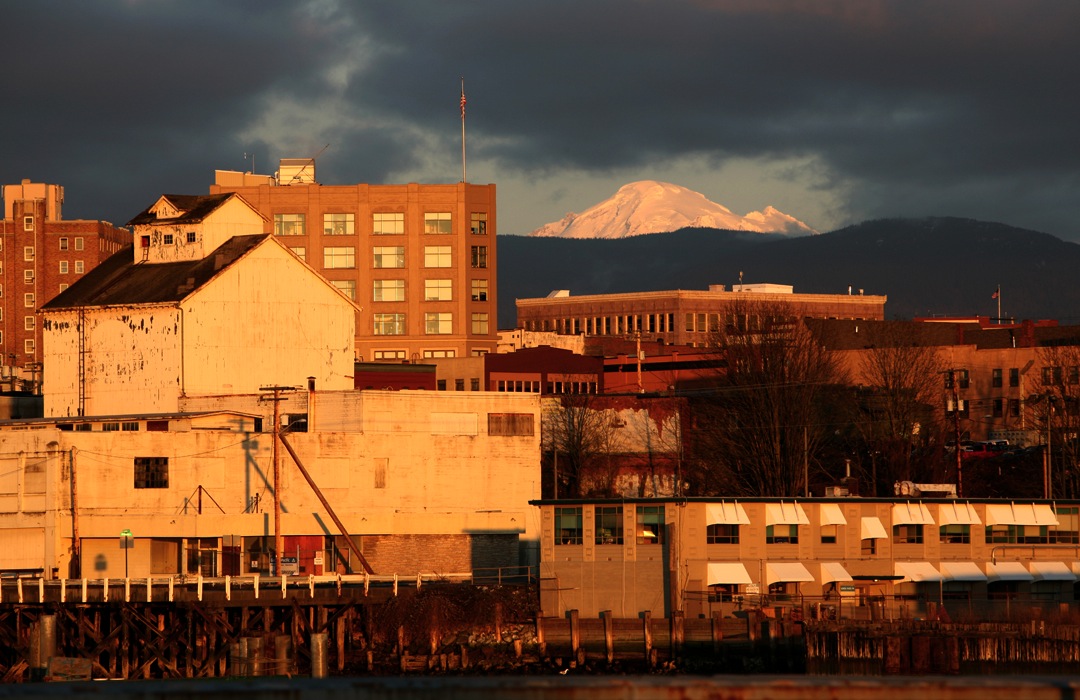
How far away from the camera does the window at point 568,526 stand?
74875 millimetres

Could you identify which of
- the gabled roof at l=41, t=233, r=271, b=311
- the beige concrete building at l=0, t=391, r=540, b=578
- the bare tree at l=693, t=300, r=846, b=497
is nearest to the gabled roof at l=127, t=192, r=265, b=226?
the gabled roof at l=41, t=233, r=271, b=311

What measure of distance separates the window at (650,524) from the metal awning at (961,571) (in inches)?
556

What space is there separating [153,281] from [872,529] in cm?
5264

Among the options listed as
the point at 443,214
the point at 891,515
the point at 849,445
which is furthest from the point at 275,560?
the point at 443,214

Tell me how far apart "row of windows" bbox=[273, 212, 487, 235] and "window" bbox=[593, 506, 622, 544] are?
76758 millimetres

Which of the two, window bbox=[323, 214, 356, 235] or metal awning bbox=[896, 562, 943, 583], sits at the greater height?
window bbox=[323, 214, 356, 235]

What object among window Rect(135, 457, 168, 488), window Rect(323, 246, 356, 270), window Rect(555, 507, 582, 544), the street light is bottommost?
the street light

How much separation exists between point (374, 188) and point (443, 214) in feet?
23.9

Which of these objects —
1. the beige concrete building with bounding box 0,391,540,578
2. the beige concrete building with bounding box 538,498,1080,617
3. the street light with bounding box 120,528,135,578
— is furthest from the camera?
the beige concrete building with bounding box 0,391,540,578

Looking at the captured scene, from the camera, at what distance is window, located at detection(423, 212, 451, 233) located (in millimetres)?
148000

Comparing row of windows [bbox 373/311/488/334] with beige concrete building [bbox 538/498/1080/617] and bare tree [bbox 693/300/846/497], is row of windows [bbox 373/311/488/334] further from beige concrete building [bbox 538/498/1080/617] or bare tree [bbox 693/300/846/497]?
beige concrete building [bbox 538/498/1080/617]

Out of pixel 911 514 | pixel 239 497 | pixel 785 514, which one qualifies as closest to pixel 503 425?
pixel 239 497

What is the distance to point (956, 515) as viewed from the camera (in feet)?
253

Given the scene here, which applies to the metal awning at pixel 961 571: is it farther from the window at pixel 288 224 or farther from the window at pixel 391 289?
the window at pixel 288 224
